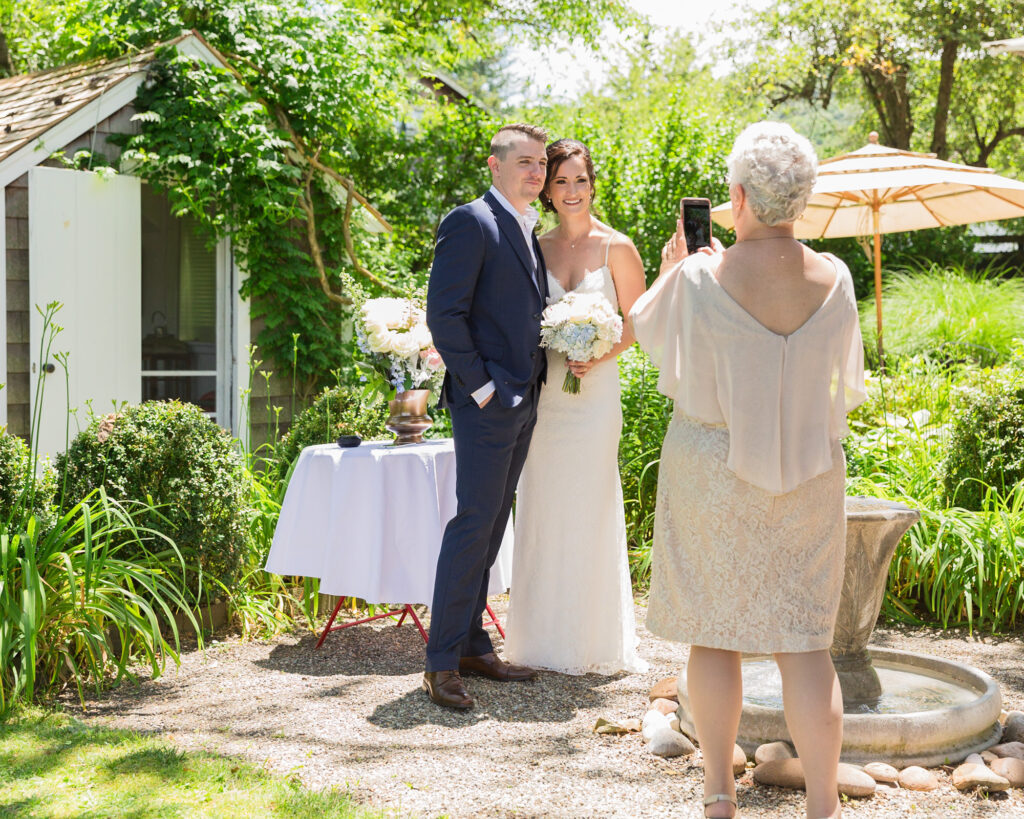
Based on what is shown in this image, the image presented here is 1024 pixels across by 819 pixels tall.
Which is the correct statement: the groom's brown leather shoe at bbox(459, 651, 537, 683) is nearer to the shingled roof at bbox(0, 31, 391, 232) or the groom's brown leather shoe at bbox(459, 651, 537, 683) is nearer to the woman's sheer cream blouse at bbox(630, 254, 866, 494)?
the woman's sheer cream blouse at bbox(630, 254, 866, 494)

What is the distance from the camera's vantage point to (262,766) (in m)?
3.33

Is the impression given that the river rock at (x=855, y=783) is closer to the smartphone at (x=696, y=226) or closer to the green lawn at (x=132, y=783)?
the green lawn at (x=132, y=783)

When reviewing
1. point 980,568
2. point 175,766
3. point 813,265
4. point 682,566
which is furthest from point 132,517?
point 980,568

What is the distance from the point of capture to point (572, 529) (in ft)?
14.9

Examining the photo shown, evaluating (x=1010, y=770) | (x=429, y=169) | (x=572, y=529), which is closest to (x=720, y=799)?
(x=1010, y=770)

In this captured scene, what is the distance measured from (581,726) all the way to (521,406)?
1.24 m

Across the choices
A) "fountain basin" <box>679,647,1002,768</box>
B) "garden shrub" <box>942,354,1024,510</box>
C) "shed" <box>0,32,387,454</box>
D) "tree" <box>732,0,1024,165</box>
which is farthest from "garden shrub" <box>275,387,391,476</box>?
"tree" <box>732,0,1024,165</box>

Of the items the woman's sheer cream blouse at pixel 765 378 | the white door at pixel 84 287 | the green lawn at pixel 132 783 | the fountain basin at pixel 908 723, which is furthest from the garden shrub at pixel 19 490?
the woman's sheer cream blouse at pixel 765 378

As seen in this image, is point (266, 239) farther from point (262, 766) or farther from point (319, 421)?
point (262, 766)

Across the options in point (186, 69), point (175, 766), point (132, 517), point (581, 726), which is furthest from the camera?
point (186, 69)

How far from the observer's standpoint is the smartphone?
10.7 feet

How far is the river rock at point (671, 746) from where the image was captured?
352cm

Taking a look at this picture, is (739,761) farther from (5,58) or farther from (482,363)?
(5,58)

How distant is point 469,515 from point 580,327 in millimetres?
878
